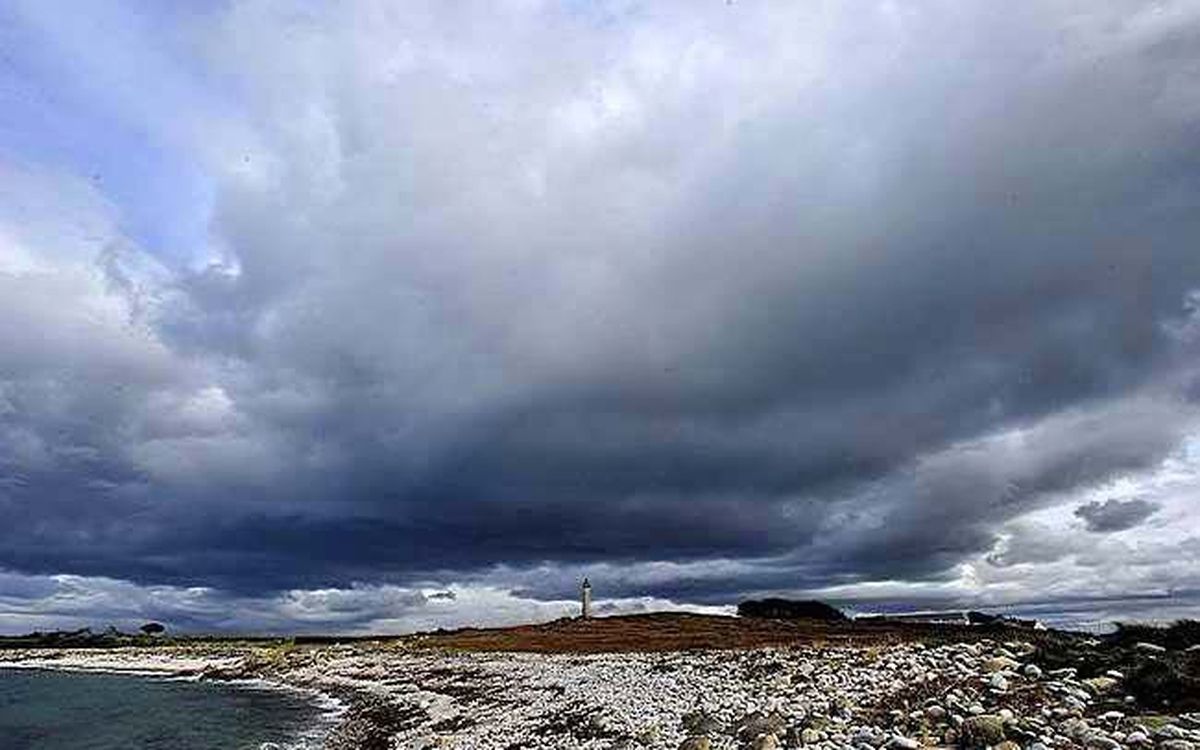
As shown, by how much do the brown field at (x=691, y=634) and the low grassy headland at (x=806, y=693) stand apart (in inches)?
18.6

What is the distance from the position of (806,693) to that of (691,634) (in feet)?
125

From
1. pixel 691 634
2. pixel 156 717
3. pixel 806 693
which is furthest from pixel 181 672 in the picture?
pixel 806 693

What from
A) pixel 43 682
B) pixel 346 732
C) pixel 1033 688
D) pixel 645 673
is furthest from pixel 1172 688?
pixel 43 682

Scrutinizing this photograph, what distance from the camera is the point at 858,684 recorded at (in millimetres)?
26594

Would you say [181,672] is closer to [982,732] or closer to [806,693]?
[806,693]

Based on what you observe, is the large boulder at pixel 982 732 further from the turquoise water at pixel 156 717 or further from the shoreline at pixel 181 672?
the turquoise water at pixel 156 717

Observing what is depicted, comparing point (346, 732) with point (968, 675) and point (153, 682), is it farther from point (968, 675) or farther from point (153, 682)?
point (153, 682)

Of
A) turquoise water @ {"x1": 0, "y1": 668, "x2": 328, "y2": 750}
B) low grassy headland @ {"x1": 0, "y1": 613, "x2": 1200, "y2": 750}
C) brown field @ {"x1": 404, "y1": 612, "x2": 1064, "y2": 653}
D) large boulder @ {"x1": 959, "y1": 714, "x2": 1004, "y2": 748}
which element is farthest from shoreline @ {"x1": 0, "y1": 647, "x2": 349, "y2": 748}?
large boulder @ {"x1": 959, "y1": 714, "x2": 1004, "y2": 748}

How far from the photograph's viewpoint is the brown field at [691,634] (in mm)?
45719

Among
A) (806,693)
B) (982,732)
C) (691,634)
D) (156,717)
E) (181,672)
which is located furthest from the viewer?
(181,672)

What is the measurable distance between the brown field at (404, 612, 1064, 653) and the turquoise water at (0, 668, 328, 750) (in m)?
18.1

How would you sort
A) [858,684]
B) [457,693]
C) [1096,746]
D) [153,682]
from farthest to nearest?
[153,682] < [457,693] < [858,684] < [1096,746]

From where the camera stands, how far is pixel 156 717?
56.0 m

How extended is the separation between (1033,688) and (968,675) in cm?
314
